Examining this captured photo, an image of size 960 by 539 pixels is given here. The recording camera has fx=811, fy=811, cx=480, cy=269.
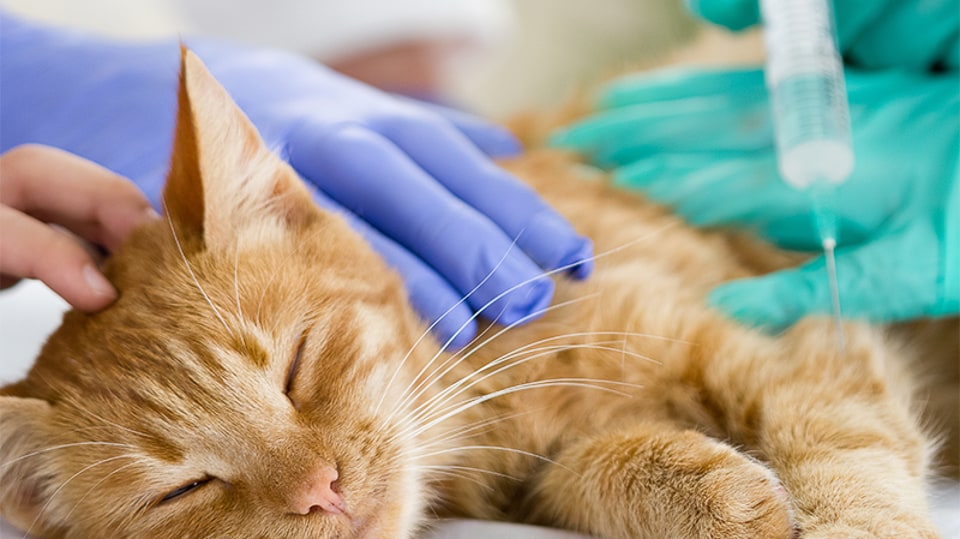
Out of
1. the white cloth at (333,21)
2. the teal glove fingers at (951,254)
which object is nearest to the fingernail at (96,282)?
the teal glove fingers at (951,254)

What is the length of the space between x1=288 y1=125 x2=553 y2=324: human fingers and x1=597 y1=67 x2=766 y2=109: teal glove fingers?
70 centimetres

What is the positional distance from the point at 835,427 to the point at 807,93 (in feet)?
1.81

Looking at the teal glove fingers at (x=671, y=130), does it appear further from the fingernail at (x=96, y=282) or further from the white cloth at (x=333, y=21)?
the white cloth at (x=333, y=21)

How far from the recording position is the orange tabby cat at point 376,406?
96 centimetres

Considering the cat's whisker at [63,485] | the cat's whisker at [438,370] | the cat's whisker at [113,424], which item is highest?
the cat's whisker at [438,370]

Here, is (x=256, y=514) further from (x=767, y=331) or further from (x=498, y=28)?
(x=498, y=28)

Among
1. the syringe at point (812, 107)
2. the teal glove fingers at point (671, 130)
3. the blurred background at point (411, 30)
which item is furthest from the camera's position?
the blurred background at point (411, 30)

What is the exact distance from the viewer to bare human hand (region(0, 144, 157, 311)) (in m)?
1.05

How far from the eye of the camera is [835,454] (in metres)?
1.03

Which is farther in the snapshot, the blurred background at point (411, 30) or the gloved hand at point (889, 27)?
the blurred background at point (411, 30)

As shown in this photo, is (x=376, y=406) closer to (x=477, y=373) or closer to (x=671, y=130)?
(x=477, y=373)

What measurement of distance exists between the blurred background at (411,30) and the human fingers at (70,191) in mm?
1291

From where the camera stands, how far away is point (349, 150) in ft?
4.17

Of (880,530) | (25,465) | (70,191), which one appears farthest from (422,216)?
(880,530)
